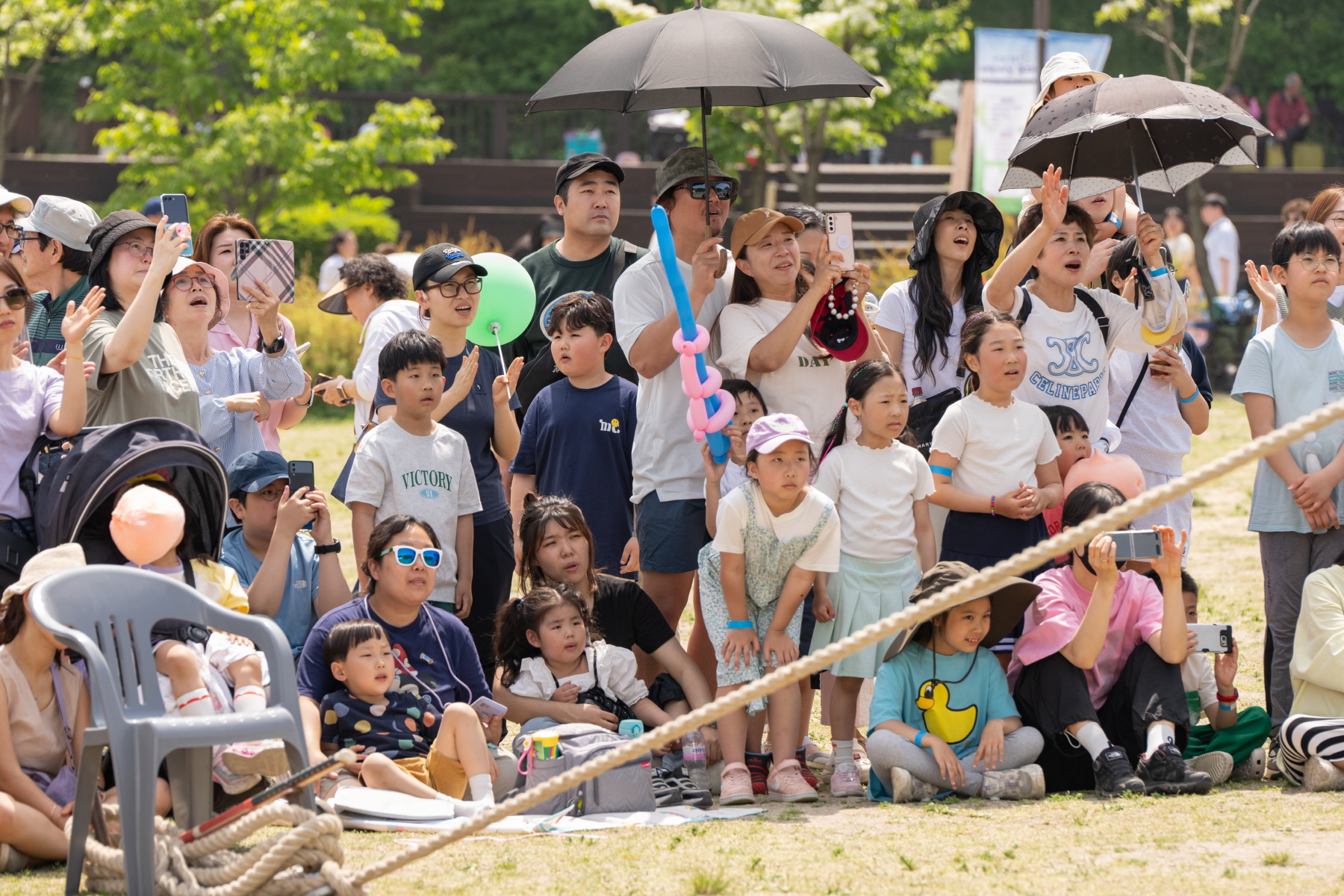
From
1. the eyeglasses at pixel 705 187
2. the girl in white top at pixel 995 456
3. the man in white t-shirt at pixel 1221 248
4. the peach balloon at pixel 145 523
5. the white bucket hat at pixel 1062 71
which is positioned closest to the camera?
the peach balloon at pixel 145 523

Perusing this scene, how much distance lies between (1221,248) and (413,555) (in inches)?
609

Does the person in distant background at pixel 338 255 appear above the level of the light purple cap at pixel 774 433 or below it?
above

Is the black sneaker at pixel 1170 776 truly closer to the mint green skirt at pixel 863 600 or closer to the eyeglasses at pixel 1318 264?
the mint green skirt at pixel 863 600

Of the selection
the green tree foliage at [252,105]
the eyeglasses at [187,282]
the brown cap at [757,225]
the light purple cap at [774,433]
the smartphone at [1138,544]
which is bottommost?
the smartphone at [1138,544]

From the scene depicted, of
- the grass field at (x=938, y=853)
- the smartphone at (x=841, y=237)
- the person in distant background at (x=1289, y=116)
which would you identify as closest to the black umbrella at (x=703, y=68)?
the smartphone at (x=841, y=237)

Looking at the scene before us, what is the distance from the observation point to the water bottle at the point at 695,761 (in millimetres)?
4859

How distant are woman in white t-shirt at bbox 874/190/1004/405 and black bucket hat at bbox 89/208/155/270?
109 inches

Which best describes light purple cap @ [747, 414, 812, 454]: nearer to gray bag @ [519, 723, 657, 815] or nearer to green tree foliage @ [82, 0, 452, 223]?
gray bag @ [519, 723, 657, 815]

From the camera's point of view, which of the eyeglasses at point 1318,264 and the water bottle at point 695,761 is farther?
the eyeglasses at point 1318,264

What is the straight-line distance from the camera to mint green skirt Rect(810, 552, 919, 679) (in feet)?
16.3

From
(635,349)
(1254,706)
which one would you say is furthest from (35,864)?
(1254,706)

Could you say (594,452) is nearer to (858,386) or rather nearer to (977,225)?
(858,386)

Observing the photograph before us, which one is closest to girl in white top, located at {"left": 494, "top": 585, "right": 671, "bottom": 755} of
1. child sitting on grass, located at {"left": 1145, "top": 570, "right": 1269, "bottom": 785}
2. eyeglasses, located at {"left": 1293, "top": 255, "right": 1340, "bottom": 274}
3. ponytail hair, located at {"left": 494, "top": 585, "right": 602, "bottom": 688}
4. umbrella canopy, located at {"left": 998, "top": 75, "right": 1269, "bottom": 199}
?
ponytail hair, located at {"left": 494, "top": 585, "right": 602, "bottom": 688}

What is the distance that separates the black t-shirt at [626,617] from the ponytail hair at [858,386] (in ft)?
2.73
